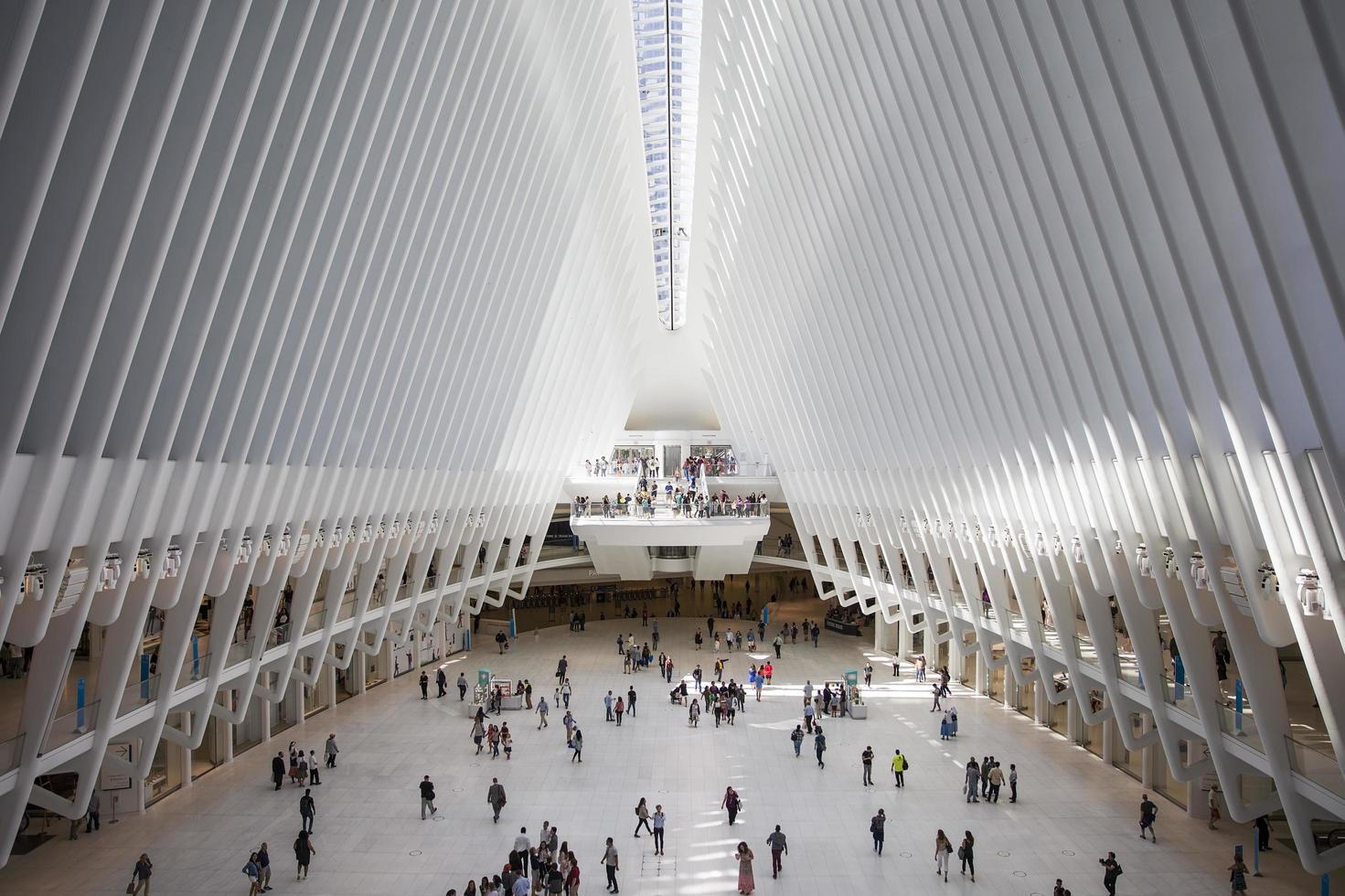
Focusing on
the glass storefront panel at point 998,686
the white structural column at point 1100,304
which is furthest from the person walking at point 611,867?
the glass storefront panel at point 998,686

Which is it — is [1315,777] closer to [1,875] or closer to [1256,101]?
[1256,101]

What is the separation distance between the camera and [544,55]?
15.6m

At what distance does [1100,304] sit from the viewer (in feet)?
30.8

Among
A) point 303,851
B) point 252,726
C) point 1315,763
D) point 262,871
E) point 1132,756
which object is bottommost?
point 262,871

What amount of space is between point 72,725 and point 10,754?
1.59 m

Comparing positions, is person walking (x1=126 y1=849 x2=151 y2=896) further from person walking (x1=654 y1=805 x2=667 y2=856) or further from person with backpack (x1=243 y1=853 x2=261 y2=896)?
person walking (x1=654 y1=805 x2=667 y2=856)

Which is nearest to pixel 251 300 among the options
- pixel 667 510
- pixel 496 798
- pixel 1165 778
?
pixel 496 798

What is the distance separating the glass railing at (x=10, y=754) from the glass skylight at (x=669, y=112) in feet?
59.1

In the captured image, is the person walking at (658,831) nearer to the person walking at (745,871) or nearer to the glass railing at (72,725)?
the person walking at (745,871)

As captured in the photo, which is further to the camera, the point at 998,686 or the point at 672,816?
the point at 998,686

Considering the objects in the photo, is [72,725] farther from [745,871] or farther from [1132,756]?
[1132,756]

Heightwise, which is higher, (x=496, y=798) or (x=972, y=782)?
(x=972, y=782)

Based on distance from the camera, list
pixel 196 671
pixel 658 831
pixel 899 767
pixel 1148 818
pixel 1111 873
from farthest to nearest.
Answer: pixel 899 767
pixel 196 671
pixel 1148 818
pixel 658 831
pixel 1111 873

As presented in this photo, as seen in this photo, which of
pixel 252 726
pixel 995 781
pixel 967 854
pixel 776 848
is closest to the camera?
pixel 967 854
